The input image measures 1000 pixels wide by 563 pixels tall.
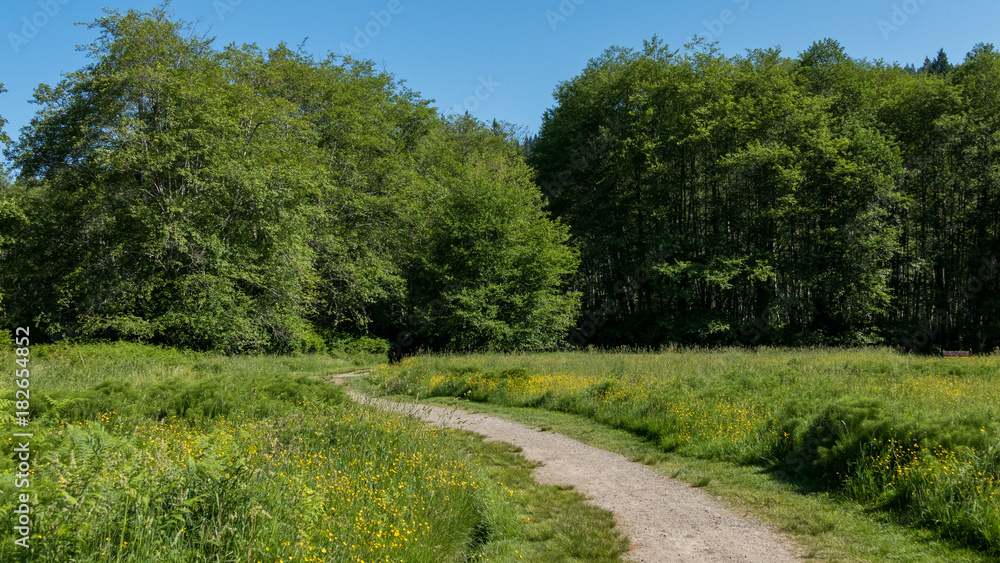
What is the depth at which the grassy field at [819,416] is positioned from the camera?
5758 mm

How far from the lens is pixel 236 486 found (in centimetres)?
385

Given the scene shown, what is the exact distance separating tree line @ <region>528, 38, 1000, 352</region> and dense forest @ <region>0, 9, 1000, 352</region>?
174 mm

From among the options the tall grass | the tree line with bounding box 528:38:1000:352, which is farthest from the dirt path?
the tree line with bounding box 528:38:1000:352

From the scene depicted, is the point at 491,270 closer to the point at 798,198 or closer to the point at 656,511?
the point at 798,198

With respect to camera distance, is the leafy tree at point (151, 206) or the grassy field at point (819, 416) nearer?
the grassy field at point (819, 416)

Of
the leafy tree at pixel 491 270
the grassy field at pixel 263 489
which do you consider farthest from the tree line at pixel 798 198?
the grassy field at pixel 263 489

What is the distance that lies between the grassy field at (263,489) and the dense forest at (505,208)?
54.3ft

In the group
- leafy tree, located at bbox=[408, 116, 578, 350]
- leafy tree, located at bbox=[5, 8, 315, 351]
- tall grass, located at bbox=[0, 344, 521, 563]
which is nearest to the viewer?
tall grass, located at bbox=[0, 344, 521, 563]

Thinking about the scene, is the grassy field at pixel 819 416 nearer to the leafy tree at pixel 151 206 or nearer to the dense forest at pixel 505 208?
the leafy tree at pixel 151 206

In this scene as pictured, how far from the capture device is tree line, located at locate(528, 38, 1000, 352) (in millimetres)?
29656

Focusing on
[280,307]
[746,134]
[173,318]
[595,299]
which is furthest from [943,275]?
[173,318]

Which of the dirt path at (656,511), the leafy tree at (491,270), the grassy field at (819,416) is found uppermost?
the leafy tree at (491,270)

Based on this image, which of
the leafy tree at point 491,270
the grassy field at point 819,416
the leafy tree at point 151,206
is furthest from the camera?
the leafy tree at point 491,270

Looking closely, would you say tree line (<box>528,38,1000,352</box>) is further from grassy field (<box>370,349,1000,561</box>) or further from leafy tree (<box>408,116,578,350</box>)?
grassy field (<box>370,349,1000,561</box>)
